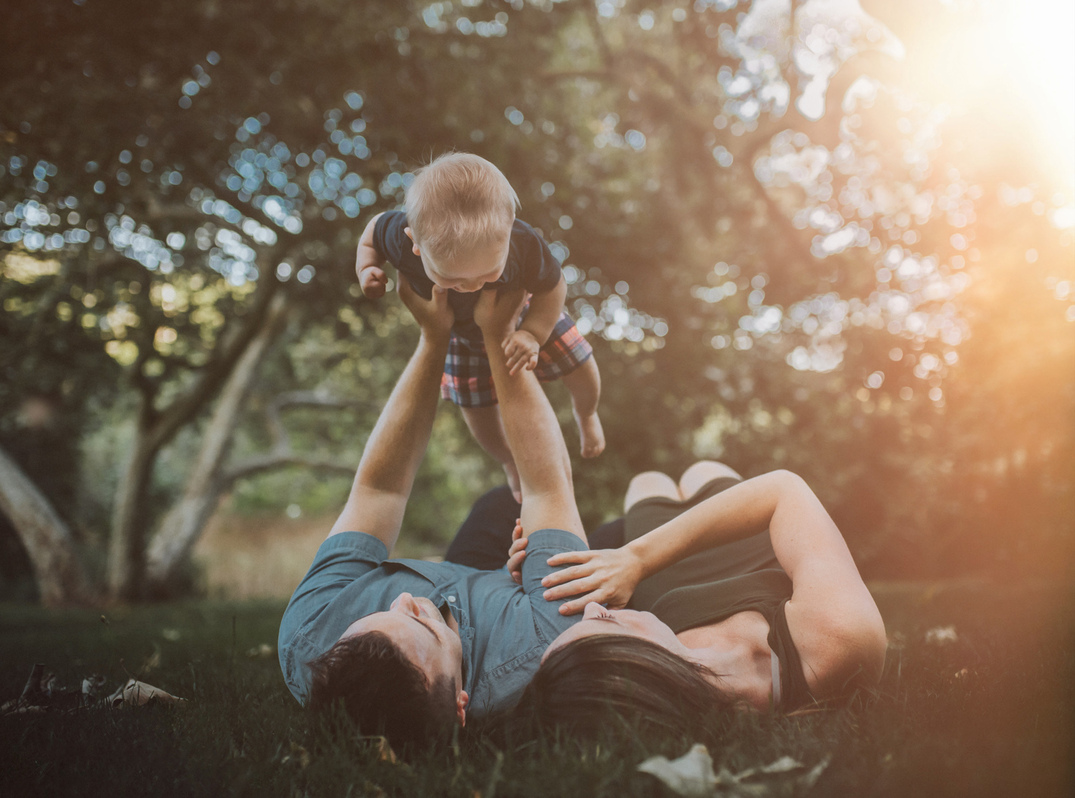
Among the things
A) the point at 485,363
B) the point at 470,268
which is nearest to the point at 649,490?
the point at 485,363

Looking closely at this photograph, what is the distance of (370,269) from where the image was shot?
2584mm

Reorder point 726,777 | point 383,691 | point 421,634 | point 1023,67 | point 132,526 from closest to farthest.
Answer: point 726,777
point 383,691
point 421,634
point 1023,67
point 132,526

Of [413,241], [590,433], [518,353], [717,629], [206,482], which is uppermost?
[413,241]

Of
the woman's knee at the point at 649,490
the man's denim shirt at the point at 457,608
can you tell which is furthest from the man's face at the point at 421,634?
the woman's knee at the point at 649,490

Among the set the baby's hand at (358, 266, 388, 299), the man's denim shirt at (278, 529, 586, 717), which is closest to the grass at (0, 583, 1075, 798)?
the man's denim shirt at (278, 529, 586, 717)

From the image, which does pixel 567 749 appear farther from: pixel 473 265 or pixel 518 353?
pixel 473 265

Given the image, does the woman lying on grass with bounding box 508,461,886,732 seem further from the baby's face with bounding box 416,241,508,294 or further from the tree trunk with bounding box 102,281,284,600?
the tree trunk with bounding box 102,281,284,600

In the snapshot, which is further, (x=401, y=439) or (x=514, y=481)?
(x=514, y=481)

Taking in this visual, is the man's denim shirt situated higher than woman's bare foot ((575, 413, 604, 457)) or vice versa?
woman's bare foot ((575, 413, 604, 457))

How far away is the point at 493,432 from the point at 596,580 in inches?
61.3

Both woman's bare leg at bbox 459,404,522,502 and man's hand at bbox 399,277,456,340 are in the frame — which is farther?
woman's bare leg at bbox 459,404,522,502

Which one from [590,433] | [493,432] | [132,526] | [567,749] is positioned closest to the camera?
[567,749]

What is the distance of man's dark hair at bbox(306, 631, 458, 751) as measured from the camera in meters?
1.60

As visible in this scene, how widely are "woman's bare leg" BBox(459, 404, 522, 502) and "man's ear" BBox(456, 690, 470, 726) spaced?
1.47 metres
